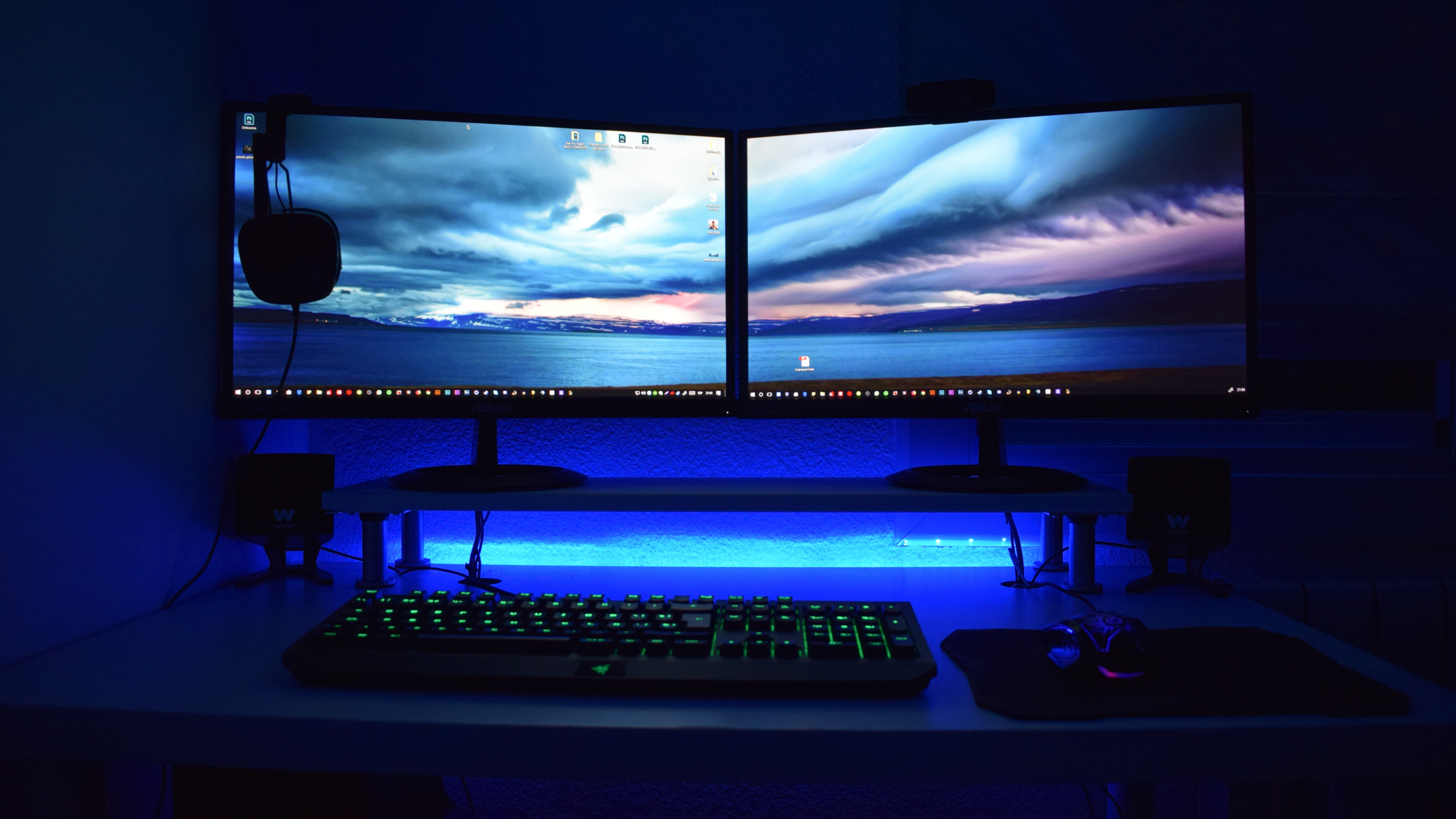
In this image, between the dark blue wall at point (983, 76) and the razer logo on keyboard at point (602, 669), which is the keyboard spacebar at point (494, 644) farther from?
the dark blue wall at point (983, 76)

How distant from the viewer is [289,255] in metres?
0.95

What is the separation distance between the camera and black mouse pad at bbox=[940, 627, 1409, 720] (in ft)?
1.95

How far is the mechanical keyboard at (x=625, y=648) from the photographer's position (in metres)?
0.63

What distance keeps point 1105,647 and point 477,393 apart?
2.63ft

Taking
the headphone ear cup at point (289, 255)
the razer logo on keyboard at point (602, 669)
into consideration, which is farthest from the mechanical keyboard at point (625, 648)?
the headphone ear cup at point (289, 255)

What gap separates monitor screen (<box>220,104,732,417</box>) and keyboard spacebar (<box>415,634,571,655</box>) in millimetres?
399

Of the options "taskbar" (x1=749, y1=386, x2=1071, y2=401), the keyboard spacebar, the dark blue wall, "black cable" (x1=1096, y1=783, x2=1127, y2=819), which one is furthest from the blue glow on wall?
the keyboard spacebar

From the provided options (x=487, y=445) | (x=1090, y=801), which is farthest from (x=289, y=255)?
(x=1090, y=801)

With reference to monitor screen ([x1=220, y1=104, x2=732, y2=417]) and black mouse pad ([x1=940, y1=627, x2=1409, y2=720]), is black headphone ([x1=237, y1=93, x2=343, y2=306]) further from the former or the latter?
black mouse pad ([x1=940, y1=627, x2=1409, y2=720])

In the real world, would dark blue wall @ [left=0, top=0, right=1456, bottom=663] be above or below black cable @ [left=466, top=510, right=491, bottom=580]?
above

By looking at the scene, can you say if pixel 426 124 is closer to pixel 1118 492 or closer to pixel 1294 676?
pixel 1118 492

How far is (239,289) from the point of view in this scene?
0.99 meters

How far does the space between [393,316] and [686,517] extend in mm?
553

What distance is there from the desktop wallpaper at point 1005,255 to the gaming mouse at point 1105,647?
389 mm
